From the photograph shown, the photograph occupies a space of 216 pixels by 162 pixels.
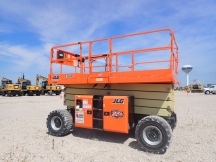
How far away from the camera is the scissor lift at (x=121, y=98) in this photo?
4996 millimetres

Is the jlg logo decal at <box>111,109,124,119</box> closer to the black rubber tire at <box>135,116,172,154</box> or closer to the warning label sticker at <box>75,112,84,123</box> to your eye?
the black rubber tire at <box>135,116,172,154</box>

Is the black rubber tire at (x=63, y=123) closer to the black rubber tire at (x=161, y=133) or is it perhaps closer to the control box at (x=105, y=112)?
the control box at (x=105, y=112)

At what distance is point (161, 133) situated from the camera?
16.0 feet

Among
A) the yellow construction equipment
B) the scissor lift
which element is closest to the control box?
the scissor lift

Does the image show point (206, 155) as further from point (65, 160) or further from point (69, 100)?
point (69, 100)

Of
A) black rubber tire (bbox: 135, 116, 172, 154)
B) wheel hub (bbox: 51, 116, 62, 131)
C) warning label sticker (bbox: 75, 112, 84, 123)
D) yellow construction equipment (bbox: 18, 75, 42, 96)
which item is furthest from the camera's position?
yellow construction equipment (bbox: 18, 75, 42, 96)

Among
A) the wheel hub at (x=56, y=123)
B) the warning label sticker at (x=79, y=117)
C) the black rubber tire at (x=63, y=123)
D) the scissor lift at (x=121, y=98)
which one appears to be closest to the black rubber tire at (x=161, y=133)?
the scissor lift at (x=121, y=98)

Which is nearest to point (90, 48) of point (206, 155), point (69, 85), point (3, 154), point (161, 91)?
point (69, 85)

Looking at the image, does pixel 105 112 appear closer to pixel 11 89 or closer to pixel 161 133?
pixel 161 133

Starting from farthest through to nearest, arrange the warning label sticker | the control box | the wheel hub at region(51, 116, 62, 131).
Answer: the wheel hub at region(51, 116, 62, 131)
the warning label sticker
the control box

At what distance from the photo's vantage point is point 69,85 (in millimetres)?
6910

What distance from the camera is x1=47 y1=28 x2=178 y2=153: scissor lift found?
5.00m

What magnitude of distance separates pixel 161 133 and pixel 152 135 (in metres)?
0.28

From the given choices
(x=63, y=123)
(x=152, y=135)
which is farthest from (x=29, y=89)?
(x=152, y=135)
